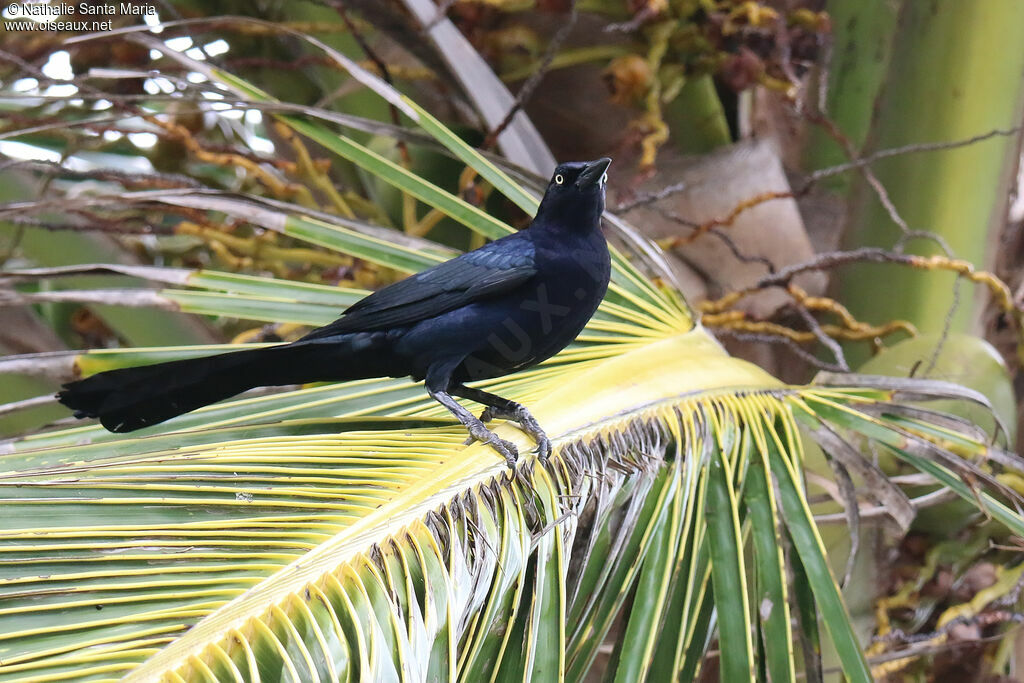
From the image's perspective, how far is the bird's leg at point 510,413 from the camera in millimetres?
1600

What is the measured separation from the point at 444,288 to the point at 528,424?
0.44m

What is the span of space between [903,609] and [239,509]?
203 centimetres

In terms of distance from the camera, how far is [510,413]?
5.84ft

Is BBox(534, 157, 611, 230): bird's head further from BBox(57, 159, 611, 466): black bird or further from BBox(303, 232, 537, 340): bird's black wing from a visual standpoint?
BBox(303, 232, 537, 340): bird's black wing

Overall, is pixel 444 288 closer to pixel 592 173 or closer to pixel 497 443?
pixel 592 173

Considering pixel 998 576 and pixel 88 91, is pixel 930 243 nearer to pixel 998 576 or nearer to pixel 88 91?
pixel 998 576

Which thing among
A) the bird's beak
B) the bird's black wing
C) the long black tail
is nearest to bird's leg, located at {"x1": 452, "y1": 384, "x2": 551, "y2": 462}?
the bird's black wing

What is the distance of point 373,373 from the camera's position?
1970 millimetres

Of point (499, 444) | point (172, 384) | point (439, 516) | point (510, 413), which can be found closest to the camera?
point (439, 516)

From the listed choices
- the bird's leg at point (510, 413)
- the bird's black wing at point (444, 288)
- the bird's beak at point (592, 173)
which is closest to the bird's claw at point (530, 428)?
the bird's leg at point (510, 413)

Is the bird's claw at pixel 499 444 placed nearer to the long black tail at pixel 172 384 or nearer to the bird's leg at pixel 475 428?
the bird's leg at pixel 475 428

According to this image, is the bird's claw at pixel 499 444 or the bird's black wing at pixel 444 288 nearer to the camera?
the bird's claw at pixel 499 444

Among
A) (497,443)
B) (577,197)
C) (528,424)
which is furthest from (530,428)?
(577,197)

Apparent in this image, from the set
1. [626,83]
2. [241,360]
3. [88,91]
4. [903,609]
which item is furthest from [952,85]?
[88,91]
